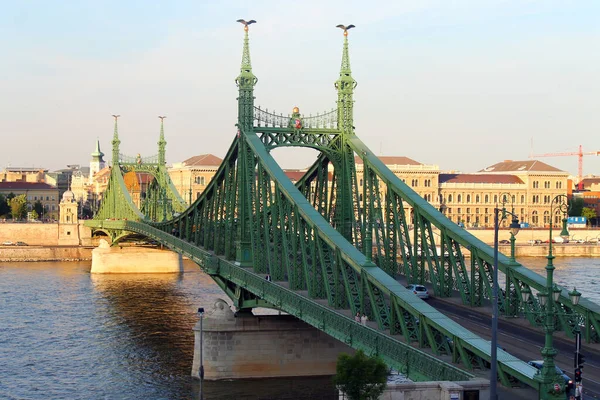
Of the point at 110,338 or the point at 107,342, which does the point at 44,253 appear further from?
the point at 107,342

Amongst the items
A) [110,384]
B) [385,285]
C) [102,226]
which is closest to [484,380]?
[385,285]

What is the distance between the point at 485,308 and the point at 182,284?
210 ft

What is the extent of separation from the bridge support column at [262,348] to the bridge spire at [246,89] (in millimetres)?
10387

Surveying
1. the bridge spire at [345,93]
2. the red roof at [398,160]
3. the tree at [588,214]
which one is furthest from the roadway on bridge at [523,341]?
the tree at [588,214]

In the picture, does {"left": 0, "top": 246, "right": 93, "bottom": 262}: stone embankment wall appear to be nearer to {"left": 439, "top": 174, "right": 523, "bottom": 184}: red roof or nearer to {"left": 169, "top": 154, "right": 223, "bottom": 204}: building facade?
{"left": 169, "top": 154, "right": 223, "bottom": 204}: building facade

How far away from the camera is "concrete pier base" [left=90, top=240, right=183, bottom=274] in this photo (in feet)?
385

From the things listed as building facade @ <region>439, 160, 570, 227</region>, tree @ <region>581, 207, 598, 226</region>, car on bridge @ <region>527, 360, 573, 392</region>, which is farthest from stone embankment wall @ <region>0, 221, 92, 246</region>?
car on bridge @ <region>527, 360, 573, 392</region>

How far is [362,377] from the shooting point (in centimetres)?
2916

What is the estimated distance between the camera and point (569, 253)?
152750 millimetres

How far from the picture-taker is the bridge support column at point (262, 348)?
166 feet

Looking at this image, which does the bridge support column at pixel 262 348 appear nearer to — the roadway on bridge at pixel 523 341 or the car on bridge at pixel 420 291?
the car on bridge at pixel 420 291

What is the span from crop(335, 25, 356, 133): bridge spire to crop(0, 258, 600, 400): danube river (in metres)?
14.0

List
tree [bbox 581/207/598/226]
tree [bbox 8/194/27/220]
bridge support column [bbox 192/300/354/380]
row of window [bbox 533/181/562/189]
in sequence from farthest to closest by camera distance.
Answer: tree [bbox 581/207/598/226]
tree [bbox 8/194/27/220]
row of window [bbox 533/181/562/189]
bridge support column [bbox 192/300/354/380]

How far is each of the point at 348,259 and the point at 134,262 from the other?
83.0 metres
